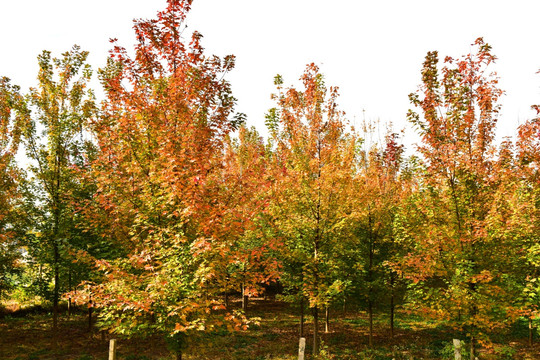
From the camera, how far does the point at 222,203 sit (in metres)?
6.41

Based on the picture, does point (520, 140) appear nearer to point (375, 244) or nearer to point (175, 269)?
point (375, 244)

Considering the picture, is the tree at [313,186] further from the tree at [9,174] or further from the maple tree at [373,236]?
the tree at [9,174]

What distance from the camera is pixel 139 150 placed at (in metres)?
6.46

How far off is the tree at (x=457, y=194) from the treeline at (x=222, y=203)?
39 mm

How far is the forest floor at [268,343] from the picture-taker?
12141 millimetres

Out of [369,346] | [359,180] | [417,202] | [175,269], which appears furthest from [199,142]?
[369,346]

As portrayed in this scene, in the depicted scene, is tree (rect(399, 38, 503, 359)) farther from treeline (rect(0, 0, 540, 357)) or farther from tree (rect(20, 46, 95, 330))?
tree (rect(20, 46, 95, 330))

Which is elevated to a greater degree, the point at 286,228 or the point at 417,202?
the point at 417,202

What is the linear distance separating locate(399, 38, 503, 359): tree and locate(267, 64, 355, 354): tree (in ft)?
8.89

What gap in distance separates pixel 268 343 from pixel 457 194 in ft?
35.7

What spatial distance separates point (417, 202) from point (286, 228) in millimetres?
4260

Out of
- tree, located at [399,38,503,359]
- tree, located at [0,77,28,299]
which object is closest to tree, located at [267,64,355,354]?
tree, located at [399,38,503,359]

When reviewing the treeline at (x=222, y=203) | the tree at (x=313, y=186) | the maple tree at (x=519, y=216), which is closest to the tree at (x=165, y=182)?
the treeline at (x=222, y=203)

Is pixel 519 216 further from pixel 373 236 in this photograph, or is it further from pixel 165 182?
pixel 165 182
